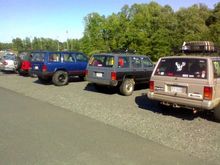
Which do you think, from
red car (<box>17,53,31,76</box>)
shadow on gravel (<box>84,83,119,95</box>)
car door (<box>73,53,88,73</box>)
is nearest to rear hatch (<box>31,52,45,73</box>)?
car door (<box>73,53,88,73</box>)

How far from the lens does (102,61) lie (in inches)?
491

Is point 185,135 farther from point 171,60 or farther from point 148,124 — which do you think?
point 171,60

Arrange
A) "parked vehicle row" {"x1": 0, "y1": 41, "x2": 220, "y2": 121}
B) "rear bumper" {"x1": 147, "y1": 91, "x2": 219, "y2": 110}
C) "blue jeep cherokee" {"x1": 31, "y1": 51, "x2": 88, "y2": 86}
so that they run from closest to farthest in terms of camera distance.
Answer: "rear bumper" {"x1": 147, "y1": 91, "x2": 219, "y2": 110} → "parked vehicle row" {"x1": 0, "y1": 41, "x2": 220, "y2": 121} → "blue jeep cherokee" {"x1": 31, "y1": 51, "x2": 88, "y2": 86}

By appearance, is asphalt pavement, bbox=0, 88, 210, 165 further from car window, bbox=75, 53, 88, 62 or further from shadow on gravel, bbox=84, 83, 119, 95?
car window, bbox=75, 53, 88, 62

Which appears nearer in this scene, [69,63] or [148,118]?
[148,118]

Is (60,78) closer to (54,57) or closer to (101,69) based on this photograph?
(54,57)

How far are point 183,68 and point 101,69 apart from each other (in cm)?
484

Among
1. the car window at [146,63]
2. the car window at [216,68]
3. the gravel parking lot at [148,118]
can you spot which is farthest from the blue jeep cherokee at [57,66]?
the car window at [216,68]

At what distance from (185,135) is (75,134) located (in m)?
2.43

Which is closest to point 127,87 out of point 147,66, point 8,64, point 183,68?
point 147,66

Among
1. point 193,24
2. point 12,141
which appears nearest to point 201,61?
point 12,141

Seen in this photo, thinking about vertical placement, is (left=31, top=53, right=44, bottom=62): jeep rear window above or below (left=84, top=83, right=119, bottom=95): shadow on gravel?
above

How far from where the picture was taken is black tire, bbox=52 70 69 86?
1545 cm

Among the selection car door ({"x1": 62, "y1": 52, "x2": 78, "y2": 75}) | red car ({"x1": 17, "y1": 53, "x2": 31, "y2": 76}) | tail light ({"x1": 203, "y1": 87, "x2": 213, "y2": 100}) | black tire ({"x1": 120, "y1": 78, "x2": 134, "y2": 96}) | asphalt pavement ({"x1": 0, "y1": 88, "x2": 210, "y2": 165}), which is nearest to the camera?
asphalt pavement ({"x1": 0, "y1": 88, "x2": 210, "y2": 165})
